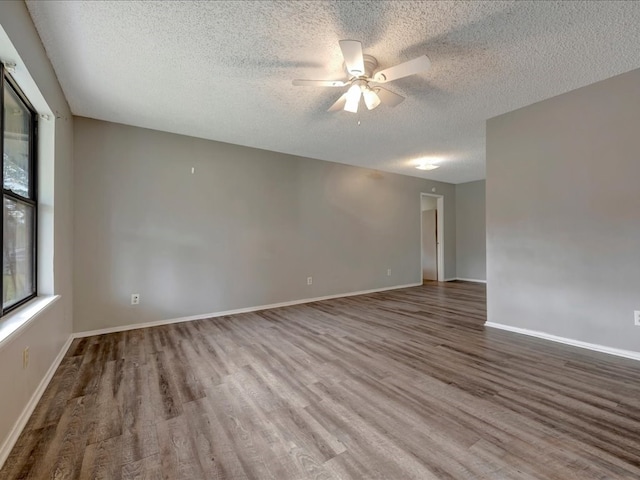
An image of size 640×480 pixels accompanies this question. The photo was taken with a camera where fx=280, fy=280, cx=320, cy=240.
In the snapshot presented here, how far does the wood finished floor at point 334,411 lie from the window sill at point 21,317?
576 mm

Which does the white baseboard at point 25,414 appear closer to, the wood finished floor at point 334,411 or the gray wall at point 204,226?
the wood finished floor at point 334,411

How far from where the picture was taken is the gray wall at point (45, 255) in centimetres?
149

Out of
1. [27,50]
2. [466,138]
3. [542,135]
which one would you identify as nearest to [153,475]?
[27,50]

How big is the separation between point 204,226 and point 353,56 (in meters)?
2.88

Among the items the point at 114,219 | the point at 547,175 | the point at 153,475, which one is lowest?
the point at 153,475

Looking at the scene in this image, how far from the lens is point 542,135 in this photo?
116 inches

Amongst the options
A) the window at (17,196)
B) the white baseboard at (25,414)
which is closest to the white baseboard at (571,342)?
the white baseboard at (25,414)

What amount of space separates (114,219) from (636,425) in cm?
475

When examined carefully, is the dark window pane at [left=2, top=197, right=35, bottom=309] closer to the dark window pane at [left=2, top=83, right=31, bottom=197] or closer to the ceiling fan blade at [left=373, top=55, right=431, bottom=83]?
the dark window pane at [left=2, top=83, right=31, bottom=197]

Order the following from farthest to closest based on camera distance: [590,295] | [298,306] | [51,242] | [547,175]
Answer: [298,306], [547,175], [590,295], [51,242]

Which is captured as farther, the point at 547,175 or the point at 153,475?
the point at 547,175

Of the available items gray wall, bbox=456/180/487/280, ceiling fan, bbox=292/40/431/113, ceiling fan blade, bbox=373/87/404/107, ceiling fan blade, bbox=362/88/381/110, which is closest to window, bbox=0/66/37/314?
ceiling fan, bbox=292/40/431/113

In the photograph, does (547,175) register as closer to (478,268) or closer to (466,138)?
(466,138)

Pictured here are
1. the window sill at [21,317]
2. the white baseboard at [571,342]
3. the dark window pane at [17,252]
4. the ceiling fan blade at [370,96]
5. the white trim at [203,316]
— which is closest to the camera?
the window sill at [21,317]
